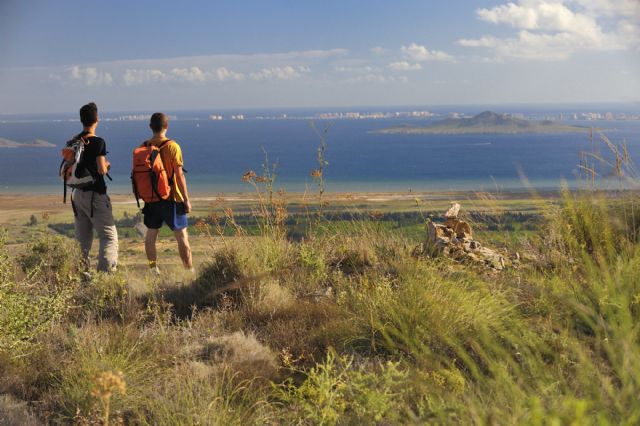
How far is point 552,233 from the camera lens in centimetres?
599

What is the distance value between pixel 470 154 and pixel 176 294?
168 m

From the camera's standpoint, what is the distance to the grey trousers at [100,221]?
611cm

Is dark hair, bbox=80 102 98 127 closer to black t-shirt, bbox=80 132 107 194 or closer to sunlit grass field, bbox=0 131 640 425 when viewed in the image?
black t-shirt, bbox=80 132 107 194

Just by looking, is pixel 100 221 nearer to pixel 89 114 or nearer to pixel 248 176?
pixel 89 114

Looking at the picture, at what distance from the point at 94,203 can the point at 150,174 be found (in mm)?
714

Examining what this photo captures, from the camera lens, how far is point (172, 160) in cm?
614

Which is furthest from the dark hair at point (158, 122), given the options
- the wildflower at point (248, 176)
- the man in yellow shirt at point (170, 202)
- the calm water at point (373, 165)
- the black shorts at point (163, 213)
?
the calm water at point (373, 165)

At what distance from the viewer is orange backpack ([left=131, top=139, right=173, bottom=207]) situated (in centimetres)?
606

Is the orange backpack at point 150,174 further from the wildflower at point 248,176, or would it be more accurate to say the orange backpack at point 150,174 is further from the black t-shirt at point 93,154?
the wildflower at point 248,176

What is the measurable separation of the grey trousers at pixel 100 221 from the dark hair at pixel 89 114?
786 mm

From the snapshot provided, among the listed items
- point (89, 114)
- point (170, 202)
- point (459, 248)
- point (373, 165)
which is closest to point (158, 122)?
point (89, 114)

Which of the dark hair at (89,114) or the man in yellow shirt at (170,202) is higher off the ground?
the dark hair at (89,114)

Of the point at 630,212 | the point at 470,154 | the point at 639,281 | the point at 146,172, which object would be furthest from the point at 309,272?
the point at 470,154

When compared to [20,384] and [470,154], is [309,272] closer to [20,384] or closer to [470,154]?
[20,384]
